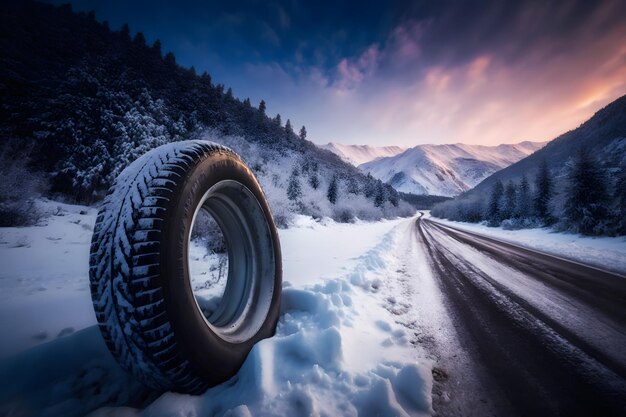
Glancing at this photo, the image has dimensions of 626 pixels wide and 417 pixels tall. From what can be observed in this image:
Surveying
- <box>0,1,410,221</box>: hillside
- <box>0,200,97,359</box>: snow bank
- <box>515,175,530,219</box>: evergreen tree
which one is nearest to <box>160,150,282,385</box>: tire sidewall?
<box>0,200,97,359</box>: snow bank

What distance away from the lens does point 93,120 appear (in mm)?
20844

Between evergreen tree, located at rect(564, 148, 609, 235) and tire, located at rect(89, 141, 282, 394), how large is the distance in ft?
75.8

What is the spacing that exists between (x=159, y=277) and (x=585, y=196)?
2485cm

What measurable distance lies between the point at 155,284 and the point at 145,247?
20cm

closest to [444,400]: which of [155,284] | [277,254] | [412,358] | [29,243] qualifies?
[412,358]

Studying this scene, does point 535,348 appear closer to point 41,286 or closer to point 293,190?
point 41,286

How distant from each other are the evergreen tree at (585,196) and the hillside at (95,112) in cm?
1630

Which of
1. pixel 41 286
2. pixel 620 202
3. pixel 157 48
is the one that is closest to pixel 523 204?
pixel 620 202

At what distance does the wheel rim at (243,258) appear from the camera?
229 centimetres

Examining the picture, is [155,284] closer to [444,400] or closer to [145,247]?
[145,247]

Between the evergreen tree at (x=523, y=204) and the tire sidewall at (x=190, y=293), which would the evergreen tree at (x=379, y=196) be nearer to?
the evergreen tree at (x=523, y=204)

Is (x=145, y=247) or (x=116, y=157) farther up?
(x=116, y=157)

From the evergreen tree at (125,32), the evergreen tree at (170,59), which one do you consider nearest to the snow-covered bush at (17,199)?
the evergreen tree at (125,32)

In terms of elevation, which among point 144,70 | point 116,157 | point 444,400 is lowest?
point 444,400
